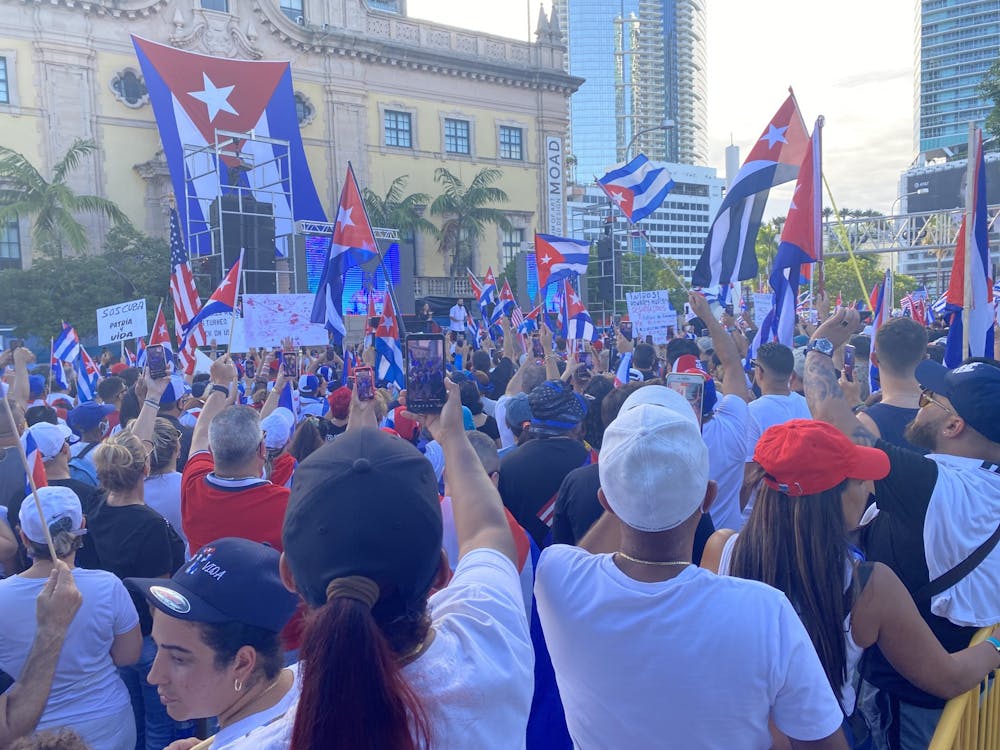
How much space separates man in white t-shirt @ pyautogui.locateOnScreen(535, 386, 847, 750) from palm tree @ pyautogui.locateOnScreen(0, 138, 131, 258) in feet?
85.0

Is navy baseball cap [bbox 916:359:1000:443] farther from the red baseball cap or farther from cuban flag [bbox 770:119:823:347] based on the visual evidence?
cuban flag [bbox 770:119:823:347]

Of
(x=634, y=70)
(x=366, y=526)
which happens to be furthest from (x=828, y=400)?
(x=634, y=70)

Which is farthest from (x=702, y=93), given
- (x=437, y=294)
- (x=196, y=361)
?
(x=196, y=361)

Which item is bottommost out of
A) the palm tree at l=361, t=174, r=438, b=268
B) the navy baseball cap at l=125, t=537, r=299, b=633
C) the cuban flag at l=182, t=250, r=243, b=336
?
the navy baseball cap at l=125, t=537, r=299, b=633

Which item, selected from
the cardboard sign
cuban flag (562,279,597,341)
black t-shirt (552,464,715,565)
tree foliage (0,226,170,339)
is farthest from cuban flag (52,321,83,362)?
tree foliage (0,226,170,339)

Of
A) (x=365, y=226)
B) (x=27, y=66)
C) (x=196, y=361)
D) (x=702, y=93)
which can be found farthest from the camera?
(x=702, y=93)

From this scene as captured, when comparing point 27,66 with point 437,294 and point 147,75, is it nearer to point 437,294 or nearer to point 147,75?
point 147,75

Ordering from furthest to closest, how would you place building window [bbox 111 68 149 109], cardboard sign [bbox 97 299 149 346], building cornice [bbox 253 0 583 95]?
building cornice [bbox 253 0 583 95], building window [bbox 111 68 149 109], cardboard sign [bbox 97 299 149 346]

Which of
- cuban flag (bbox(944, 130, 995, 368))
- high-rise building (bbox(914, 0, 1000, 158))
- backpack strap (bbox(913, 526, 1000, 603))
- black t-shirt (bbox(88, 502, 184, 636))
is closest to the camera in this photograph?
backpack strap (bbox(913, 526, 1000, 603))

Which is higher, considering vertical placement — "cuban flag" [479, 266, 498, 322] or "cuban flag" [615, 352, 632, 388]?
"cuban flag" [479, 266, 498, 322]

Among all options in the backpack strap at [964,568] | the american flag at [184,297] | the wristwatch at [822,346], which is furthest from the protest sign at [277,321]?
the backpack strap at [964,568]

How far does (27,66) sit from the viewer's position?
89.8 feet

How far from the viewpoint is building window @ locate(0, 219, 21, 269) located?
27516mm

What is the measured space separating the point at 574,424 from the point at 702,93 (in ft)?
607
